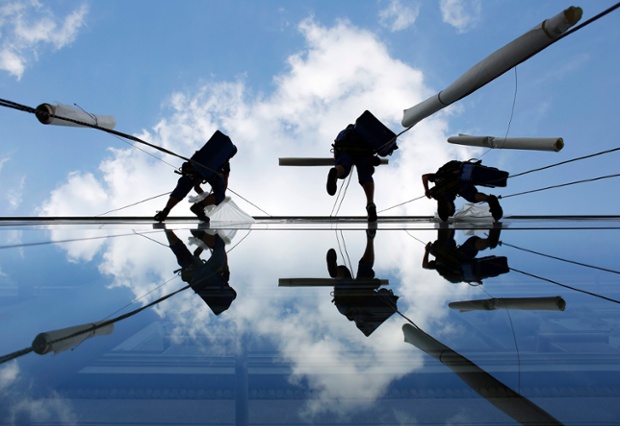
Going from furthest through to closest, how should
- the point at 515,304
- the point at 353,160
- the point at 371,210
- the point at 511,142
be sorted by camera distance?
the point at 511,142 → the point at 371,210 → the point at 353,160 → the point at 515,304

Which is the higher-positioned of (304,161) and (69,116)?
(304,161)

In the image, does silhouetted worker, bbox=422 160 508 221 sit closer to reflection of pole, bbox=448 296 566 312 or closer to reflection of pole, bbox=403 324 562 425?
reflection of pole, bbox=448 296 566 312

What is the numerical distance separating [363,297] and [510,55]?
5.20 ft

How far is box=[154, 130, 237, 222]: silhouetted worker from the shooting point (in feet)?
12.9

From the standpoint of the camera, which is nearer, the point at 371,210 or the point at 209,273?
the point at 209,273

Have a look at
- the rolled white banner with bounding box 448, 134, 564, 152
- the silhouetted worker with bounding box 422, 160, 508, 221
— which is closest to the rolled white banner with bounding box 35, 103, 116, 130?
the silhouetted worker with bounding box 422, 160, 508, 221

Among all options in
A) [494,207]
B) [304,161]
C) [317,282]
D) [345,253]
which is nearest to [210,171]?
[304,161]

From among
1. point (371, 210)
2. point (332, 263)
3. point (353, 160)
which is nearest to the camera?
point (332, 263)

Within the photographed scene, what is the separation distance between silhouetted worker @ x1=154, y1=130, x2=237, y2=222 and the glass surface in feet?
7.95

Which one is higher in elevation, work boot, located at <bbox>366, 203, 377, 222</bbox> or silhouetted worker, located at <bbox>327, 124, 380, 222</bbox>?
silhouetted worker, located at <bbox>327, 124, 380, 222</bbox>

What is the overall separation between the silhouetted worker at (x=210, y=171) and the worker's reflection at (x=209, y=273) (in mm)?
1669

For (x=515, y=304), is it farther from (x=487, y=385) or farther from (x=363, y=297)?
(x=487, y=385)

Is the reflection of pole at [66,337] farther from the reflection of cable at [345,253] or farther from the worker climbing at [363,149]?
the worker climbing at [363,149]

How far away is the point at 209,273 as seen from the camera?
148 cm
